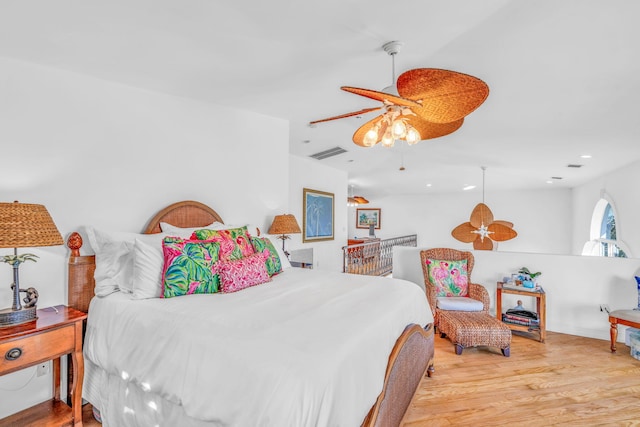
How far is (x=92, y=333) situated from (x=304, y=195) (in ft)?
14.0

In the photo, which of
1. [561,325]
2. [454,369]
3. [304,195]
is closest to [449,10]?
[454,369]

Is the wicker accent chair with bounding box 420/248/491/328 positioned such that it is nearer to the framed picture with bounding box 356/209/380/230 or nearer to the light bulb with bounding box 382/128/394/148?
the light bulb with bounding box 382/128/394/148

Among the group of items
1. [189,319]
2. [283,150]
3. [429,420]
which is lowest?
[429,420]

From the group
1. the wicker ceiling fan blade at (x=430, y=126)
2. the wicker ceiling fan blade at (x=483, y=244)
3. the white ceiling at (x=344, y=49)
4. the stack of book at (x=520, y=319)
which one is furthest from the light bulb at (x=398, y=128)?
the wicker ceiling fan blade at (x=483, y=244)

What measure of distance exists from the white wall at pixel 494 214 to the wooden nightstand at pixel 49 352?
915 cm

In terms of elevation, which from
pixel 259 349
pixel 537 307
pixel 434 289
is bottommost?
pixel 537 307

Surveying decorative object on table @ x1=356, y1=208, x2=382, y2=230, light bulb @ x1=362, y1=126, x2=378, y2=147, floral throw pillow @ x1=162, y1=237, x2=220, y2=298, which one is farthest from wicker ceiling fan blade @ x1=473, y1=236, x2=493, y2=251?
floral throw pillow @ x1=162, y1=237, x2=220, y2=298

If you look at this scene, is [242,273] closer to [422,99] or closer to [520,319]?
[422,99]

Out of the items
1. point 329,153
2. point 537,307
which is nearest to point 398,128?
point 537,307

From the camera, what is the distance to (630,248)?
4.65 m

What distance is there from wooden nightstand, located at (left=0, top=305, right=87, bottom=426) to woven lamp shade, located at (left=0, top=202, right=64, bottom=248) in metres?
0.48

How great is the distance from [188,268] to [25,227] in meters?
0.86

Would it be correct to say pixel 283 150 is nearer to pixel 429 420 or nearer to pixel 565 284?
pixel 429 420

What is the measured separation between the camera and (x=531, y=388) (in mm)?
2445
